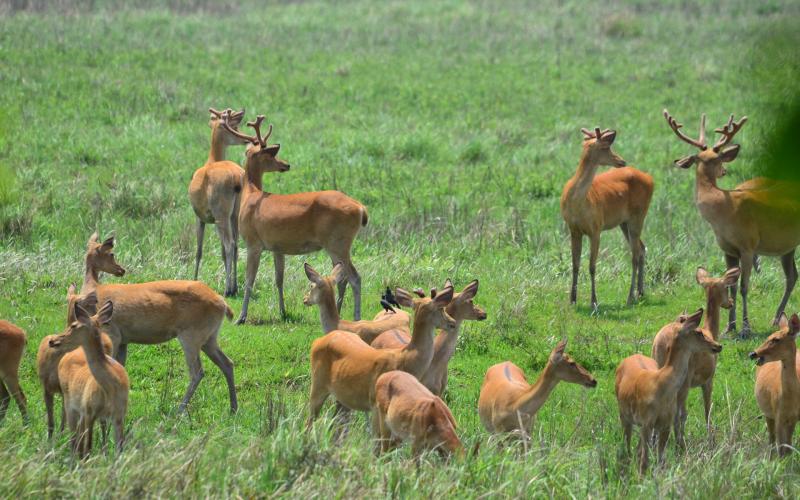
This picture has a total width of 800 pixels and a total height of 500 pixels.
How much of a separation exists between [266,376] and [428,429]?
9.98 ft

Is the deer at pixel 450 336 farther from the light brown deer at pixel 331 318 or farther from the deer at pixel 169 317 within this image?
the deer at pixel 169 317

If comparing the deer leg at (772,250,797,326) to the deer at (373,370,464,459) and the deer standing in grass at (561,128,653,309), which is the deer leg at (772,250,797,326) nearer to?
the deer standing in grass at (561,128,653,309)

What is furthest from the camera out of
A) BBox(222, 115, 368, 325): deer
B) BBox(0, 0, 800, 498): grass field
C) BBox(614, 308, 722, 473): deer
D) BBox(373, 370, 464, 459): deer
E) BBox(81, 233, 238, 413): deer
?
BBox(222, 115, 368, 325): deer

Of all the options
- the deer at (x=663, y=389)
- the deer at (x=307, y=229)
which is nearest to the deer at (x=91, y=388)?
the deer at (x=663, y=389)

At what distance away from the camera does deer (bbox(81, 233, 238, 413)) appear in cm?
851

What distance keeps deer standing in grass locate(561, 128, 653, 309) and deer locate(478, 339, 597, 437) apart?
444cm

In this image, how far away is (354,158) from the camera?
17781 millimetres

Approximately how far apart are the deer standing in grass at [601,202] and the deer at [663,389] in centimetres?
456

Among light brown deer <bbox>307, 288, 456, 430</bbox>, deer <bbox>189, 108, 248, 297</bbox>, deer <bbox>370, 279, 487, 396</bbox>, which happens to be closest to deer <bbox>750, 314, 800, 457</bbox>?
deer <bbox>370, 279, 487, 396</bbox>

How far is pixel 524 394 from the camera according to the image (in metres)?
7.42

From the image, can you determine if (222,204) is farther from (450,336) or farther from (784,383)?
(784,383)

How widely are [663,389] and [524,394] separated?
2.90 ft

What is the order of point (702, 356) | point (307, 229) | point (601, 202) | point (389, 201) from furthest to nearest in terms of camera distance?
1. point (389, 201)
2. point (601, 202)
3. point (307, 229)
4. point (702, 356)

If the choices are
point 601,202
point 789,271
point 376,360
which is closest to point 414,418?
point 376,360
